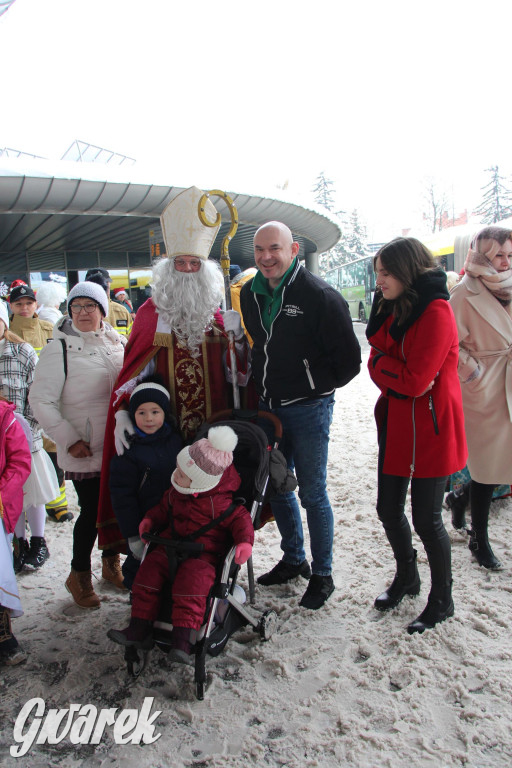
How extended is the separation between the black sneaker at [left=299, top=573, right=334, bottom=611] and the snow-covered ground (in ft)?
0.17

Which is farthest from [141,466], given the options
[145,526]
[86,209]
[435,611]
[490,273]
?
[86,209]

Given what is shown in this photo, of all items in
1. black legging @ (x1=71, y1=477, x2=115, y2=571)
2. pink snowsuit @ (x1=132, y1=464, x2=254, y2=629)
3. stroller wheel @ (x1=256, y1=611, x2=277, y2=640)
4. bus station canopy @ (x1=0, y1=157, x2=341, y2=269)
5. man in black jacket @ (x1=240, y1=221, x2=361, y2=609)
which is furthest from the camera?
bus station canopy @ (x1=0, y1=157, x2=341, y2=269)

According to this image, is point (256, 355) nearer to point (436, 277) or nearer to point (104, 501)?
point (436, 277)

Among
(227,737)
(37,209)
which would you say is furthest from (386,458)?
(37,209)

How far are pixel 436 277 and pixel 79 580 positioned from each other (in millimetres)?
2662

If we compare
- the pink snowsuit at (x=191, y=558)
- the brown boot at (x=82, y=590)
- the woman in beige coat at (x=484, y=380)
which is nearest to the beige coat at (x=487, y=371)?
the woman in beige coat at (x=484, y=380)

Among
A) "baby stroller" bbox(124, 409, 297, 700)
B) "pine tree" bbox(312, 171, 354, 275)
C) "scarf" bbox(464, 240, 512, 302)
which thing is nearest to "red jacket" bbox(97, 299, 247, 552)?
"baby stroller" bbox(124, 409, 297, 700)

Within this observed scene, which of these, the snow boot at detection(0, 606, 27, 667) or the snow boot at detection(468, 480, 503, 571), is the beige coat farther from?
the snow boot at detection(0, 606, 27, 667)

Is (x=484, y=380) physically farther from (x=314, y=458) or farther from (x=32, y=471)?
(x=32, y=471)

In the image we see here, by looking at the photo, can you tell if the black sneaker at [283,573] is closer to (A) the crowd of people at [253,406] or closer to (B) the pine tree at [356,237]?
(A) the crowd of people at [253,406]

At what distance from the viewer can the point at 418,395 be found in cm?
243

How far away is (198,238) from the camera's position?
3.01 metres

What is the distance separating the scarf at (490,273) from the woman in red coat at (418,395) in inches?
29.7

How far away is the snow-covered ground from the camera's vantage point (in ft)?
6.35
